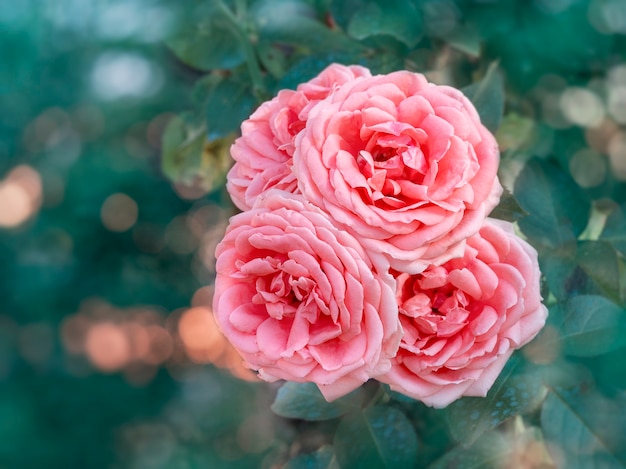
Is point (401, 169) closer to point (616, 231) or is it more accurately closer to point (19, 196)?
point (616, 231)

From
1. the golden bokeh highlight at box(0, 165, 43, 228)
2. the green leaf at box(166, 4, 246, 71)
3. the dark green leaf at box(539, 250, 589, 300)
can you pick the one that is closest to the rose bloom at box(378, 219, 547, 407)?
the dark green leaf at box(539, 250, 589, 300)

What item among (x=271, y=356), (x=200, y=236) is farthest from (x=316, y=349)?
(x=200, y=236)

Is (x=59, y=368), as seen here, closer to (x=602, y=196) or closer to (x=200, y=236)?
(x=200, y=236)

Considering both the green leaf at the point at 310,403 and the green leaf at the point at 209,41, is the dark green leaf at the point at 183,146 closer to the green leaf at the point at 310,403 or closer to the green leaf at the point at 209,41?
the green leaf at the point at 209,41

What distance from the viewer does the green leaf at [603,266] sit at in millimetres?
595

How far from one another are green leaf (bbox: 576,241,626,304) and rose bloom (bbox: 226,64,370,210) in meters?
0.26

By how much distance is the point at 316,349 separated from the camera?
0.44 m

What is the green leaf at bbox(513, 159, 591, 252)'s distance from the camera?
597 mm

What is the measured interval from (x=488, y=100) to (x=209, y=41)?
0.37 metres

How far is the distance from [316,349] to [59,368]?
3.14 feet

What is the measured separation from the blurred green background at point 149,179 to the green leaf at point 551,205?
160 mm

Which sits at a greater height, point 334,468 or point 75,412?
point 334,468

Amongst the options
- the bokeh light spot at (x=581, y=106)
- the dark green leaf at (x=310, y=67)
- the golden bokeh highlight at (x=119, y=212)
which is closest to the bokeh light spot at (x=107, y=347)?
the golden bokeh highlight at (x=119, y=212)

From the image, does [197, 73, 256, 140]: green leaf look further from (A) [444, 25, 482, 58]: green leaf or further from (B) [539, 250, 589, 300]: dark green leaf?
(B) [539, 250, 589, 300]: dark green leaf
